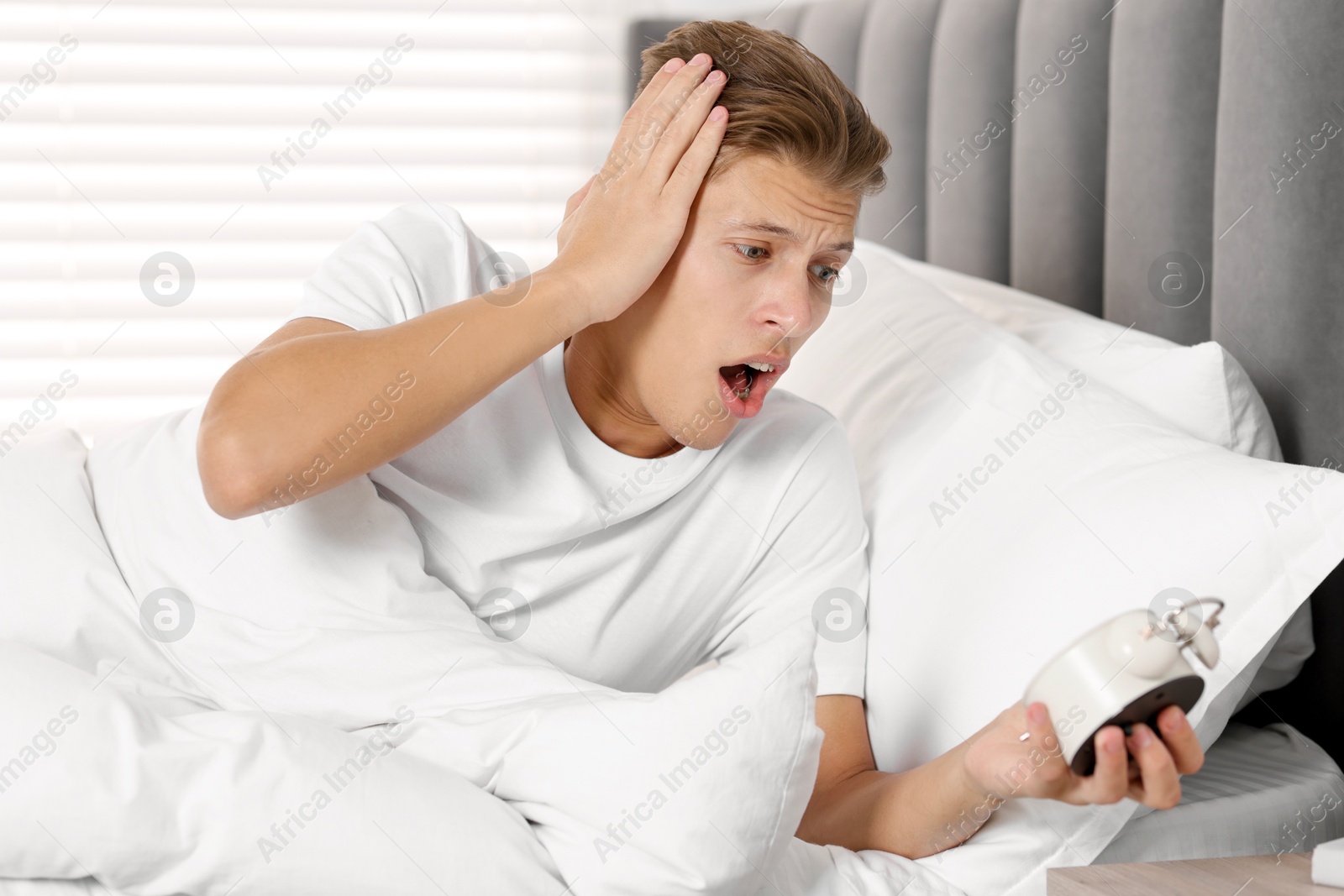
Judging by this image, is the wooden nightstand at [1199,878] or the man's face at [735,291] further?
the man's face at [735,291]

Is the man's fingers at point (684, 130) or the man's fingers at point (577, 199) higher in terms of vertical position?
the man's fingers at point (684, 130)

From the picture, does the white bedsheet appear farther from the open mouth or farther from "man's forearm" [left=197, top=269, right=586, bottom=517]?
the open mouth

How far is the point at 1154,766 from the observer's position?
0.68m

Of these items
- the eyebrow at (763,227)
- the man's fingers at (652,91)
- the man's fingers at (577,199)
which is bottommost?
the eyebrow at (763,227)

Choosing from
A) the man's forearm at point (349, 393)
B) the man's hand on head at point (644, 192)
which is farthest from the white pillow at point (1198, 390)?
the man's forearm at point (349, 393)

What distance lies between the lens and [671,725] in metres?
0.73

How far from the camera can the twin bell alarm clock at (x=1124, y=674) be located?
0.64 meters

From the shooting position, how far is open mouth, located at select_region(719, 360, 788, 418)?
1020mm

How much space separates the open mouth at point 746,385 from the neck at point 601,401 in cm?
10

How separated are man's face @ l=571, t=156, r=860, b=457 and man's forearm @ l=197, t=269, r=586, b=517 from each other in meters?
0.17

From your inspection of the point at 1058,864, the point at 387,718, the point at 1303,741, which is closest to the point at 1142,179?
the point at 1303,741

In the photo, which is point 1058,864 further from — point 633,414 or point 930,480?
point 633,414

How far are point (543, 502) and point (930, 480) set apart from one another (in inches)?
16.1

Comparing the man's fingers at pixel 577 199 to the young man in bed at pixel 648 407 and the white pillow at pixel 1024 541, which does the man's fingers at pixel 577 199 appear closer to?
the young man in bed at pixel 648 407
